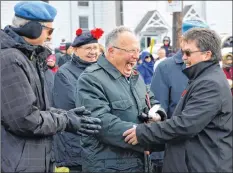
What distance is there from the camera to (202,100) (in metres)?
3.72

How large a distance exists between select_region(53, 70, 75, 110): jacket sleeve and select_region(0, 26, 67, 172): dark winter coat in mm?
1936

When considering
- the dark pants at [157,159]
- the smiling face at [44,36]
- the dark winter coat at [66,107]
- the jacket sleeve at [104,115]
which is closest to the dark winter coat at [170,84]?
A: the dark pants at [157,159]

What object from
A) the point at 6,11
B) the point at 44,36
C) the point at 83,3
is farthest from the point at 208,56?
the point at 83,3

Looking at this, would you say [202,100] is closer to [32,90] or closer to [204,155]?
[204,155]

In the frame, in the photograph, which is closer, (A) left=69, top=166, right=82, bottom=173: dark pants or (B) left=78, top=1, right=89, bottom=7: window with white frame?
(A) left=69, top=166, right=82, bottom=173: dark pants

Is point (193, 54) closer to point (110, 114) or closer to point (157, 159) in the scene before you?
point (110, 114)

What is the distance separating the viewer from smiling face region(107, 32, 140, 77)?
4.27 m

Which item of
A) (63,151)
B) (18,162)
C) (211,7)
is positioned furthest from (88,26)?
(18,162)

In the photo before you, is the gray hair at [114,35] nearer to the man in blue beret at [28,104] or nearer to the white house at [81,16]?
the man in blue beret at [28,104]

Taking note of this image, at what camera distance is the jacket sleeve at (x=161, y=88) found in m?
5.39

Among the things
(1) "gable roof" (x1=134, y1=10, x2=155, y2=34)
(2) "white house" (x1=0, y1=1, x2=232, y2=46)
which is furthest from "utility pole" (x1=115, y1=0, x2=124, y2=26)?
(1) "gable roof" (x1=134, y1=10, x2=155, y2=34)

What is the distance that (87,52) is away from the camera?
6.04m

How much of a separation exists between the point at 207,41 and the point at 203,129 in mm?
721

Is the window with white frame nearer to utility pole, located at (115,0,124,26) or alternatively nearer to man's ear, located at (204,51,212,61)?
utility pole, located at (115,0,124,26)
